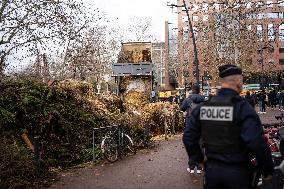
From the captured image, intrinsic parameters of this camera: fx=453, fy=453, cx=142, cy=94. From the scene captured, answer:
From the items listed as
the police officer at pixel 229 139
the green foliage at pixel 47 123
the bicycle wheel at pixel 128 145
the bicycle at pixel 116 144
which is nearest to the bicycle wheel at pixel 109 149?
the bicycle at pixel 116 144

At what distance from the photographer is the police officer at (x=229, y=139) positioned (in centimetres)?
411

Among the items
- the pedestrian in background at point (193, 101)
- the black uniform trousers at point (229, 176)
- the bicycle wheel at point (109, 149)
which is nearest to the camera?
the black uniform trousers at point (229, 176)

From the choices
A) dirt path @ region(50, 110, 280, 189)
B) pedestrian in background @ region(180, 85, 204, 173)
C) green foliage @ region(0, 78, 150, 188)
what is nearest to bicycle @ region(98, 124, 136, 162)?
dirt path @ region(50, 110, 280, 189)

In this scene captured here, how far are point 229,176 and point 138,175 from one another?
6.54m

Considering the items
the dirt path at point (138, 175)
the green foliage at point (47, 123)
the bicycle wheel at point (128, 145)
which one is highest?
the green foliage at point (47, 123)

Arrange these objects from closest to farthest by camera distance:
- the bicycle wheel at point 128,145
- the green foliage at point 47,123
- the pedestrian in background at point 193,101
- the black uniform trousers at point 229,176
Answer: the black uniform trousers at point 229,176, the pedestrian in background at point 193,101, the green foliage at point 47,123, the bicycle wheel at point 128,145

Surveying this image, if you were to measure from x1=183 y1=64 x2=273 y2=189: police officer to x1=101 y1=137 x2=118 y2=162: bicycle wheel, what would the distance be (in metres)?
7.99

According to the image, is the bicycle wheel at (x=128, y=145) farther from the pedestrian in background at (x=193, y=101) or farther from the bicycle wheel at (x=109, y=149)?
the pedestrian in background at (x=193, y=101)

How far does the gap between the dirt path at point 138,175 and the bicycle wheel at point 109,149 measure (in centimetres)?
22

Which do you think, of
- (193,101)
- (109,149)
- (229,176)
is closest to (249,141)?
(229,176)

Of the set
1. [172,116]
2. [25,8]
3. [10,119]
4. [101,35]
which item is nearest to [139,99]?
[172,116]

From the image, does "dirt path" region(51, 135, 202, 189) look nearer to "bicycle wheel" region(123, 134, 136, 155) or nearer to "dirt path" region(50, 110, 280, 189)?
"dirt path" region(50, 110, 280, 189)

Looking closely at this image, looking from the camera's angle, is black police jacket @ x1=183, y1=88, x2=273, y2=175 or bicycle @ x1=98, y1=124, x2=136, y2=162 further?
bicycle @ x1=98, y1=124, x2=136, y2=162

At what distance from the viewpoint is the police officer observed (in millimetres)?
4105
